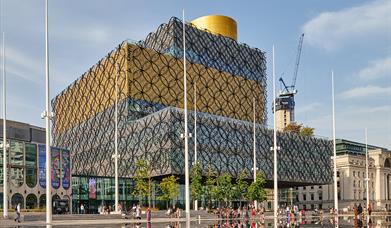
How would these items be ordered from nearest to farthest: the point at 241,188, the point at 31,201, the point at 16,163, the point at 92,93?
the point at 16,163 → the point at 31,201 → the point at 241,188 → the point at 92,93

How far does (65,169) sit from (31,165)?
8.27 metres

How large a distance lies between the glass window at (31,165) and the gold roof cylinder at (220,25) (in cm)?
7081

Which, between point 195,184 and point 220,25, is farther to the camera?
point 220,25

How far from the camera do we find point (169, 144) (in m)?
87.8

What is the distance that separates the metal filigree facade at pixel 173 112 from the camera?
94375 mm

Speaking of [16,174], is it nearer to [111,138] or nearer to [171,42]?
[111,138]

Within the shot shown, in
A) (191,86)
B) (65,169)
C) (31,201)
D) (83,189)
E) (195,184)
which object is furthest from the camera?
(191,86)

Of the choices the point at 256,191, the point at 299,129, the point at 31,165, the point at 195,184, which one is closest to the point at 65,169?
the point at 31,165

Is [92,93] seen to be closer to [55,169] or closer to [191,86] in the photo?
[191,86]

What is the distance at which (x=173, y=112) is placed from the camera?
90438 millimetres

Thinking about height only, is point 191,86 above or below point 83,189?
above

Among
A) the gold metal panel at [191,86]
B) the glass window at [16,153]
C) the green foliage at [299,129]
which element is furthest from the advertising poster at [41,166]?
the green foliage at [299,129]

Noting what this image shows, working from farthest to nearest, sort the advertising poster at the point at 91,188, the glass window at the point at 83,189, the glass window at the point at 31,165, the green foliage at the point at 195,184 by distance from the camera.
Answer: the advertising poster at the point at 91,188
the glass window at the point at 83,189
the glass window at the point at 31,165
the green foliage at the point at 195,184

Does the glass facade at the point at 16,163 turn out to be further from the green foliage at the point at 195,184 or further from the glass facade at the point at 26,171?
the green foliage at the point at 195,184
